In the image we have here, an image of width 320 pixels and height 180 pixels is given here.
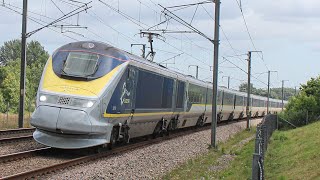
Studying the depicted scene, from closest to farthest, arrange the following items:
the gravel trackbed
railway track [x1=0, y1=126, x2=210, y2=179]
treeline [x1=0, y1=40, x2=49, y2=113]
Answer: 1. railway track [x1=0, y1=126, x2=210, y2=179]
2. the gravel trackbed
3. treeline [x1=0, y1=40, x2=49, y2=113]

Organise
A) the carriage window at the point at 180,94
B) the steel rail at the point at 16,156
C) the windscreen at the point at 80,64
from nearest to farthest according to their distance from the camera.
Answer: the steel rail at the point at 16,156 → the windscreen at the point at 80,64 → the carriage window at the point at 180,94

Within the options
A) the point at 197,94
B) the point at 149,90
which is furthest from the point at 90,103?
the point at 197,94

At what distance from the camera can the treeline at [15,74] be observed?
81.1 metres

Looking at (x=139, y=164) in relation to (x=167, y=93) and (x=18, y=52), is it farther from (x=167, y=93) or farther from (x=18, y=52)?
(x=18, y=52)

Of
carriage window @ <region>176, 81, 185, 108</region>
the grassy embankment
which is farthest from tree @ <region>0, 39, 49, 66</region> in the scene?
the grassy embankment

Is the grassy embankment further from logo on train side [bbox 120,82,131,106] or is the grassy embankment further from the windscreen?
the windscreen

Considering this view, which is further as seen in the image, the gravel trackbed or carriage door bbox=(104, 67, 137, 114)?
carriage door bbox=(104, 67, 137, 114)

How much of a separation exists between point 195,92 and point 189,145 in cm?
862

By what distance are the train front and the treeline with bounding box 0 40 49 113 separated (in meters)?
35.9

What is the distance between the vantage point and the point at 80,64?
47.2ft

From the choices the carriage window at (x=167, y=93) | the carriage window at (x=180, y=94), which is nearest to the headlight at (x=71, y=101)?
the carriage window at (x=167, y=93)

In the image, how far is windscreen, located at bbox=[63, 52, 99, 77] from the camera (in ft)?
46.7

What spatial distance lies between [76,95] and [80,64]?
50.5 inches

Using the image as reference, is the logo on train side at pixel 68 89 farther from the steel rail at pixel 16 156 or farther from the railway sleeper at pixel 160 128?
the railway sleeper at pixel 160 128
